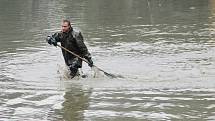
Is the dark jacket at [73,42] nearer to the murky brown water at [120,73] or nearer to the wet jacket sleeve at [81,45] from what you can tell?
the wet jacket sleeve at [81,45]

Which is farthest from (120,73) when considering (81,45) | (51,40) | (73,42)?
(51,40)

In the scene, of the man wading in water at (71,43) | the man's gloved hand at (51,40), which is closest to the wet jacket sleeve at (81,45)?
the man wading in water at (71,43)

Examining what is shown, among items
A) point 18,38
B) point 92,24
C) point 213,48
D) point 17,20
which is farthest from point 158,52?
point 17,20

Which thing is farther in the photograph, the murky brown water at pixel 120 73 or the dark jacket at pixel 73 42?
the dark jacket at pixel 73 42

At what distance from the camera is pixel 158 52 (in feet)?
57.7

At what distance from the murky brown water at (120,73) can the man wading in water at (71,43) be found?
0.36 metres

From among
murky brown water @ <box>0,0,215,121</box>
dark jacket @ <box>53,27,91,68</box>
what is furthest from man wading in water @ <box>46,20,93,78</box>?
murky brown water @ <box>0,0,215,121</box>

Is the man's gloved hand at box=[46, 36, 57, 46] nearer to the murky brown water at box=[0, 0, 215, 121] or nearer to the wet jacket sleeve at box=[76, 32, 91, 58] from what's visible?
the wet jacket sleeve at box=[76, 32, 91, 58]

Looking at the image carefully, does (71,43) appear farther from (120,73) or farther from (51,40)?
(120,73)

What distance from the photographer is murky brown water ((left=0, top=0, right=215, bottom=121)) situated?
9.85m

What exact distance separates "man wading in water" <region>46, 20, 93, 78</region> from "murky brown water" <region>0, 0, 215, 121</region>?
362 millimetres

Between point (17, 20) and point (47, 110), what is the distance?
69.6 ft

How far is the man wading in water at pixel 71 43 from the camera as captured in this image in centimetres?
1337

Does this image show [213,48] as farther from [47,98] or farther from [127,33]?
[47,98]
